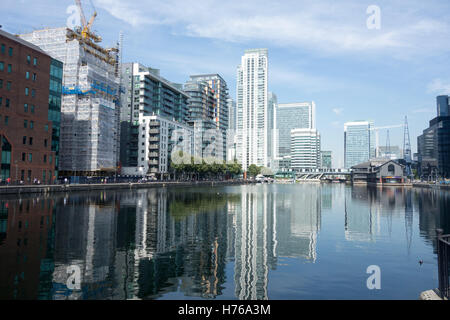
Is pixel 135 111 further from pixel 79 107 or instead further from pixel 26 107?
pixel 26 107

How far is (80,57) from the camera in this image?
410ft

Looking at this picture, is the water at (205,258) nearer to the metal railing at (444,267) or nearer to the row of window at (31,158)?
the metal railing at (444,267)

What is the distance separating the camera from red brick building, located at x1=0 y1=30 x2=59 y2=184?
84.9 m

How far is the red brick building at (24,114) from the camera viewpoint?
8488cm

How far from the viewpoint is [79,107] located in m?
124

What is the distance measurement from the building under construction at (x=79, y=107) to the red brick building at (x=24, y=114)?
72.9 ft

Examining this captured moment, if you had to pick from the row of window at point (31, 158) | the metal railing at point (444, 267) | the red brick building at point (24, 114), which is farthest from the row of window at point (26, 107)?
the metal railing at point (444, 267)

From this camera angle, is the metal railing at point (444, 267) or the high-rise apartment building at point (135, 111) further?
the high-rise apartment building at point (135, 111)

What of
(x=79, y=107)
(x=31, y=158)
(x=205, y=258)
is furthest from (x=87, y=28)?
(x=205, y=258)

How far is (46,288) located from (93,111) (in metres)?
116

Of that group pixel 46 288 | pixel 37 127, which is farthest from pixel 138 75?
pixel 46 288

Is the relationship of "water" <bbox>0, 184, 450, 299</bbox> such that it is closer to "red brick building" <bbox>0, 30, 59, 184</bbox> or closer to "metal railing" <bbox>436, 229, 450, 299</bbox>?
"metal railing" <bbox>436, 229, 450, 299</bbox>

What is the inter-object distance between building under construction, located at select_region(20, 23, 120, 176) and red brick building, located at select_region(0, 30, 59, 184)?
72.9ft
